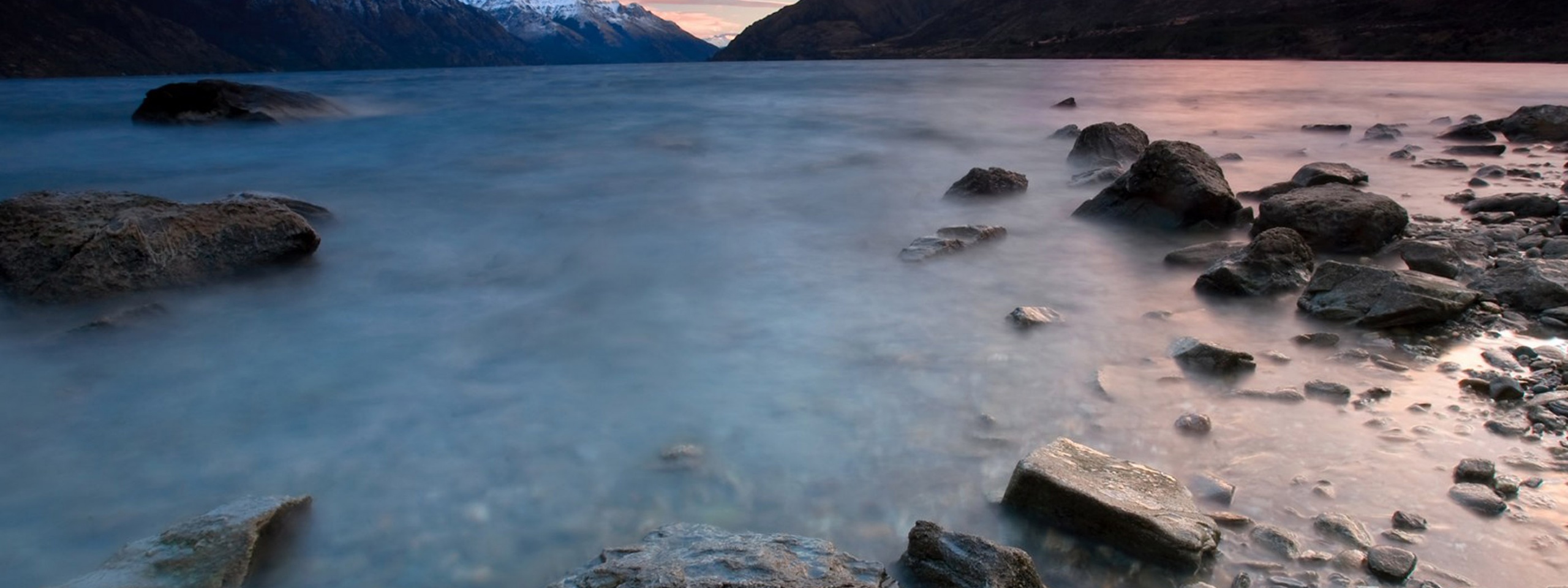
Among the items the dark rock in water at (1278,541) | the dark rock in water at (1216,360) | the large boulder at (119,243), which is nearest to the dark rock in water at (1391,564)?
the dark rock in water at (1278,541)

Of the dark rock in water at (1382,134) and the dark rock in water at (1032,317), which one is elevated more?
the dark rock in water at (1382,134)

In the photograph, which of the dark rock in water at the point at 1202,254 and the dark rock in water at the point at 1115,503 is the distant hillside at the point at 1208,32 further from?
the dark rock in water at the point at 1115,503

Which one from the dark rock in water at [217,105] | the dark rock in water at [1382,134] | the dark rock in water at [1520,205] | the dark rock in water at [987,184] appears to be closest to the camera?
the dark rock in water at [1520,205]

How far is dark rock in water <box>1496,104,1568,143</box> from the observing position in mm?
11227

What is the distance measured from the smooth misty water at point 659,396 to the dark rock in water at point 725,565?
0.38 meters

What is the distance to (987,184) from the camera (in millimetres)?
8219

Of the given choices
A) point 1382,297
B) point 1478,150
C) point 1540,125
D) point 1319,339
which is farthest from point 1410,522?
point 1540,125

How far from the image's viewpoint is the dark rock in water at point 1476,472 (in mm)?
2729

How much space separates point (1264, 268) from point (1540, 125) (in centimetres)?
1028

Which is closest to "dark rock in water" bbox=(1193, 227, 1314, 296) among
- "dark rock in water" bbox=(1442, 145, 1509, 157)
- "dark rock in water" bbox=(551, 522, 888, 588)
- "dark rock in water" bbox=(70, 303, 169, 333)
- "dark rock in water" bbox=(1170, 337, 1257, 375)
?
"dark rock in water" bbox=(1170, 337, 1257, 375)

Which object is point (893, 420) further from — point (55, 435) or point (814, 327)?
point (55, 435)

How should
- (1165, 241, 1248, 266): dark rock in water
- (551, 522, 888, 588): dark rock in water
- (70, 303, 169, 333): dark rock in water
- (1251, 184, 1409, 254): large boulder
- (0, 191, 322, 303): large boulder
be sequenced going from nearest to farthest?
1. (551, 522, 888, 588): dark rock in water
2. (70, 303, 169, 333): dark rock in water
3. (0, 191, 322, 303): large boulder
4. (1165, 241, 1248, 266): dark rock in water
5. (1251, 184, 1409, 254): large boulder

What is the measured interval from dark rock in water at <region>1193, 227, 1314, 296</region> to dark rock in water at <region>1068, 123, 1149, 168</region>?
4733 millimetres

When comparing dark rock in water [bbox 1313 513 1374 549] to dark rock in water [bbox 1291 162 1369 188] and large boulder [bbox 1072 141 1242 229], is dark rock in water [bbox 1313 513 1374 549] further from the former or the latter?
dark rock in water [bbox 1291 162 1369 188]
